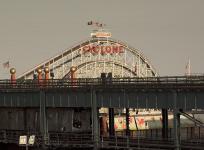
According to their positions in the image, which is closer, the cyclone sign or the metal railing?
the metal railing

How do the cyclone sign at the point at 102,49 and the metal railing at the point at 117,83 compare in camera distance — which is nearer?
the metal railing at the point at 117,83

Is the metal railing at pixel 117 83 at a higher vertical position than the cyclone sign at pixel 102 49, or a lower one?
lower

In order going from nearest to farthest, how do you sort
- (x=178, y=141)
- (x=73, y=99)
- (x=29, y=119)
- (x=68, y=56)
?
(x=178, y=141) < (x=73, y=99) < (x=29, y=119) < (x=68, y=56)

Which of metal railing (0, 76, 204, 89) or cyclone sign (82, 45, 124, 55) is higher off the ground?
cyclone sign (82, 45, 124, 55)

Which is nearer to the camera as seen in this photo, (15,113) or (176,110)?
(176,110)

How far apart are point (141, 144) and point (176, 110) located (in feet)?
18.7

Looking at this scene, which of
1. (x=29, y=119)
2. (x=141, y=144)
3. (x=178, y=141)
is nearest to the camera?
(x=178, y=141)

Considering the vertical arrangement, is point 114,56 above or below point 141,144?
above

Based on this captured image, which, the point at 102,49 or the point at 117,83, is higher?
the point at 102,49

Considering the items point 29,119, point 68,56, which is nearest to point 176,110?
point 29,119

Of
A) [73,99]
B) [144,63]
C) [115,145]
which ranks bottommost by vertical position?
[115,145]

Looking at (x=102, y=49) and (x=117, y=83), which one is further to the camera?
(x=102, y=49)

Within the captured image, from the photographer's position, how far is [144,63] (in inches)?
6594

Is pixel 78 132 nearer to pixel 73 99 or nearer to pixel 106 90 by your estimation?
pixel 73 99
